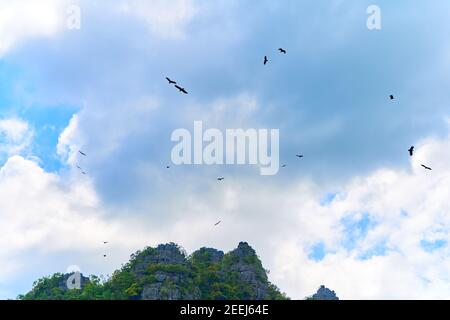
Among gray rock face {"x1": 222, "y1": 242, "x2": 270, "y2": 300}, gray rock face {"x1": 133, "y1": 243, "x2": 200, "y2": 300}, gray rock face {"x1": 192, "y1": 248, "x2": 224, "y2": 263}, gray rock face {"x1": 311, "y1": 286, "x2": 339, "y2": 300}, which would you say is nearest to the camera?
gray rock face {"x1": 133, "y1": 243, "x2": 200, "y2": 300}

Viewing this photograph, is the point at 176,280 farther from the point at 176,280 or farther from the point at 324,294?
the point at 324,294

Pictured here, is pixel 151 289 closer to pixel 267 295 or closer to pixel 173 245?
pixel 173 245

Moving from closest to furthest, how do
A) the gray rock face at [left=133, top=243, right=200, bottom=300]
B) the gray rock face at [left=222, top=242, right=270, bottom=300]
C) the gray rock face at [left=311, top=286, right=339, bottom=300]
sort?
1. the gray rock face at [left=133, top=243, right=200, bottom=300]
2. the gray rock face at [left=222, top=242, right=270, bottom=300]
3. the gray rock face at [left=311, top=286, right=339, bottom=300]

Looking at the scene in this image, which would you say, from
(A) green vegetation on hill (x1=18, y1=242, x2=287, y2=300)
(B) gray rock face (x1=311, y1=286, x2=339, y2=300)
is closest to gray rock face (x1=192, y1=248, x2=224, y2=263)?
(A) green vegetation on hill (x1=18, y1=242, x2=287, y2=300)

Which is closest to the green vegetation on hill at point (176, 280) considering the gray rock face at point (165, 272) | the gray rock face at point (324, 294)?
the gray rock face at point (165, 272)

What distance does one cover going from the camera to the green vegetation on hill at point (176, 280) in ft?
425

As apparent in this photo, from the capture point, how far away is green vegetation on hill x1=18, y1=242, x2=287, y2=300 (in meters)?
130

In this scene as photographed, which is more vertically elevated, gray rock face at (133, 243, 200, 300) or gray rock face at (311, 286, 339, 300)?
gray rock face at (133, 243, 200, 300)

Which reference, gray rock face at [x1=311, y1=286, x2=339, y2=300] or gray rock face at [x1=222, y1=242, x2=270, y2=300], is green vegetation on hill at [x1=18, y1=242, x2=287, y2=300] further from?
gray rock face at [x1=311, y1=286, x2=339, y2=300]

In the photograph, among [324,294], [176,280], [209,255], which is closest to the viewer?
[176,280]

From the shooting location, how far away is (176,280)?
431 ft

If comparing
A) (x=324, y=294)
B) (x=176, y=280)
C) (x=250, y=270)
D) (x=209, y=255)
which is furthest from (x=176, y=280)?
(x=324, y=294)
